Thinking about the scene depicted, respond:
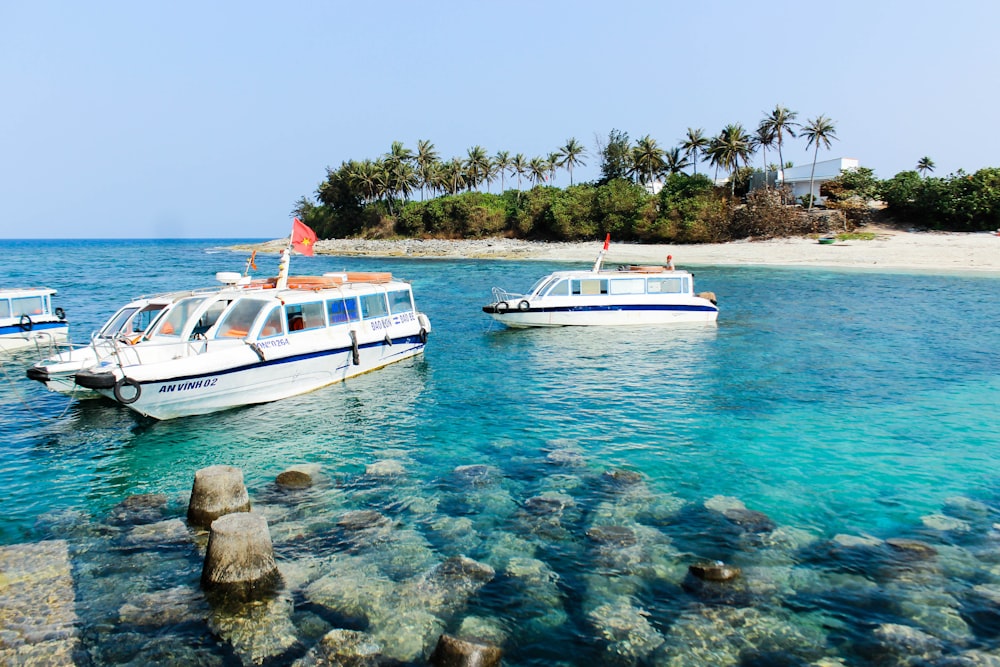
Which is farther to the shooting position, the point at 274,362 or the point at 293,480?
the point at 274,362

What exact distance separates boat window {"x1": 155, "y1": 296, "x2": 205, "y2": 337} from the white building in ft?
270

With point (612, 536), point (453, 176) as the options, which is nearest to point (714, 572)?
point (612, 536)

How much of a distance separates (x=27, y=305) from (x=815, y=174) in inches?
3428

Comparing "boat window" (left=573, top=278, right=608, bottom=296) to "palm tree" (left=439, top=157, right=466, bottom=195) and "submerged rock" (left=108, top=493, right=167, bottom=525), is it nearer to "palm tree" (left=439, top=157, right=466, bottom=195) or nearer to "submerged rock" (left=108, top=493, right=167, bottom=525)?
"submerged rock" (left=108, top=493, right=167, bottom=525)

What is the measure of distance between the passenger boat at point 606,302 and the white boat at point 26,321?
18.5m

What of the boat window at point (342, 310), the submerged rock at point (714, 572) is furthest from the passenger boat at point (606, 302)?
the submerged rock at point (714, 572)

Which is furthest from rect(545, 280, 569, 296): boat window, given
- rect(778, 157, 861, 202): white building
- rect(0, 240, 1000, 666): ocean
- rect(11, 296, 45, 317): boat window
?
rect(778, 157, 861, 202): white building

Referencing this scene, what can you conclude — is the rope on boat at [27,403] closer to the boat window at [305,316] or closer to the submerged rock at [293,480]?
the boat window at [305,316]

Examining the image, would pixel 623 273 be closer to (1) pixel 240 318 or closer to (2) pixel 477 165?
(1) pixel 240 318

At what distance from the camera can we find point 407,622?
8.40 metres

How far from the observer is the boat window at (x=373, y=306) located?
75.8ft

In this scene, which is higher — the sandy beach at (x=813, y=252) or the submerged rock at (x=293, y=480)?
the sandy beach at (x=813, y=252)

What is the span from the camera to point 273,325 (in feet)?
62.6

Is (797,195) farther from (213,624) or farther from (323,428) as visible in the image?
(213,624)
